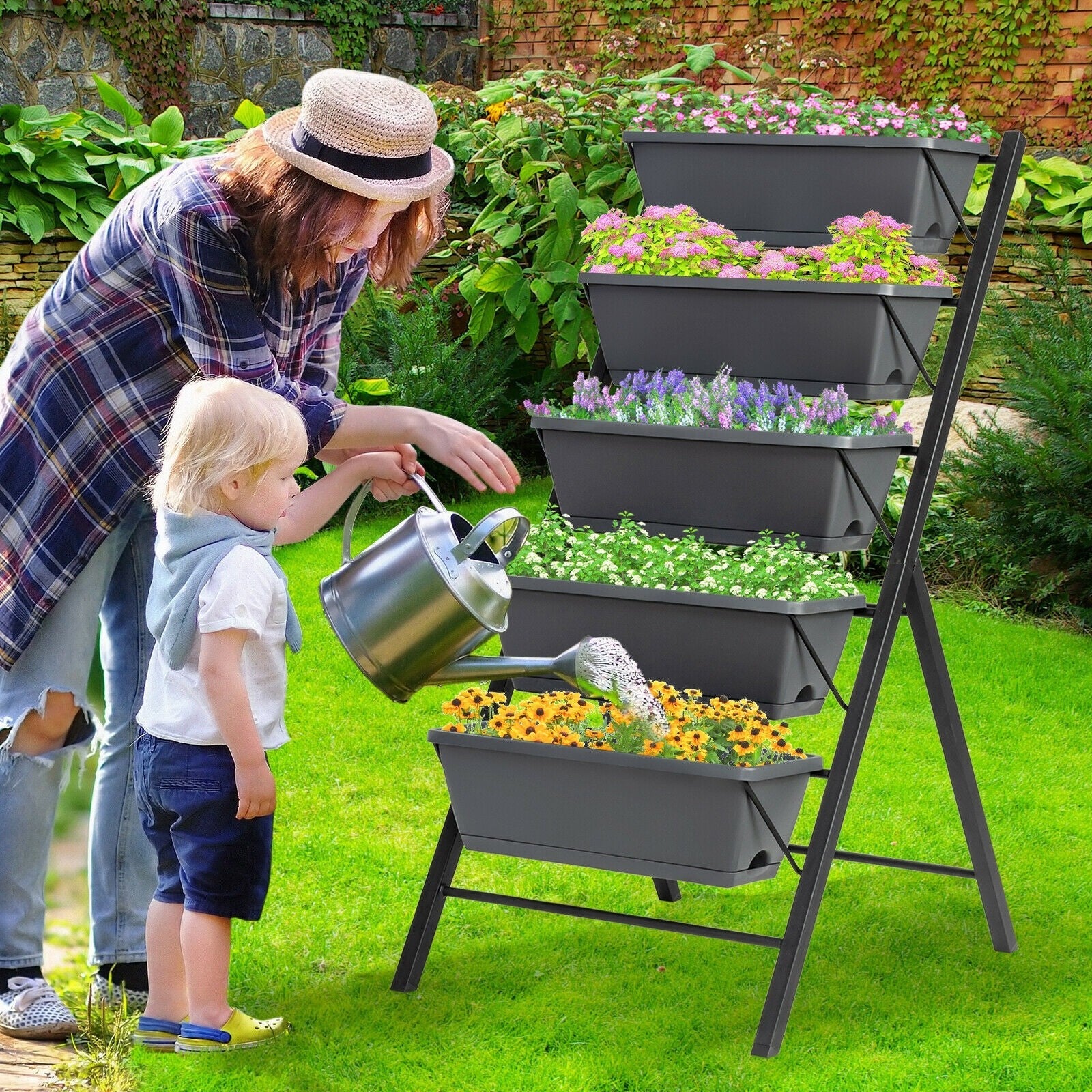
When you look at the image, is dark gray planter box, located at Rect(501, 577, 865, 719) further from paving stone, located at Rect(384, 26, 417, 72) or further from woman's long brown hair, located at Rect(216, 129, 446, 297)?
Result: paving stone, located at Rect(384, 26, 417, 72)

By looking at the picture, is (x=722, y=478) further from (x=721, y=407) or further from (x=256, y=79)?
(x=256, y=79)

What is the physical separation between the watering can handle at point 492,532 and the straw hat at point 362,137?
50cm

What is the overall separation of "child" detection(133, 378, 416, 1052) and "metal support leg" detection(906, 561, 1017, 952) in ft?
3.25

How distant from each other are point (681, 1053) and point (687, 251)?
1378 mm

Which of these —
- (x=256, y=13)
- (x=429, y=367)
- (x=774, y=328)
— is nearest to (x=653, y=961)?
(x=774, y=328)

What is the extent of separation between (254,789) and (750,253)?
1302 mm

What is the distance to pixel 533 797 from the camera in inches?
96.7

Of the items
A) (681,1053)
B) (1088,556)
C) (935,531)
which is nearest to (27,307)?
(935,531)

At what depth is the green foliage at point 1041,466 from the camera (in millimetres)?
5426

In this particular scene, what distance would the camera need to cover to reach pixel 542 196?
261 inches

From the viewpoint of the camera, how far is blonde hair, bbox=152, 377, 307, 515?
218cm

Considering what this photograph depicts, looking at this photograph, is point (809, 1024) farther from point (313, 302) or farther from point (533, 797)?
point (313, 302)

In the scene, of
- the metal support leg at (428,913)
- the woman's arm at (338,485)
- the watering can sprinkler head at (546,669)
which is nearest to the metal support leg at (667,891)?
the metal support leg at (428,913)

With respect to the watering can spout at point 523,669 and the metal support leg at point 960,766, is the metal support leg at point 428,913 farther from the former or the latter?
the metal support leg at point 960,766
